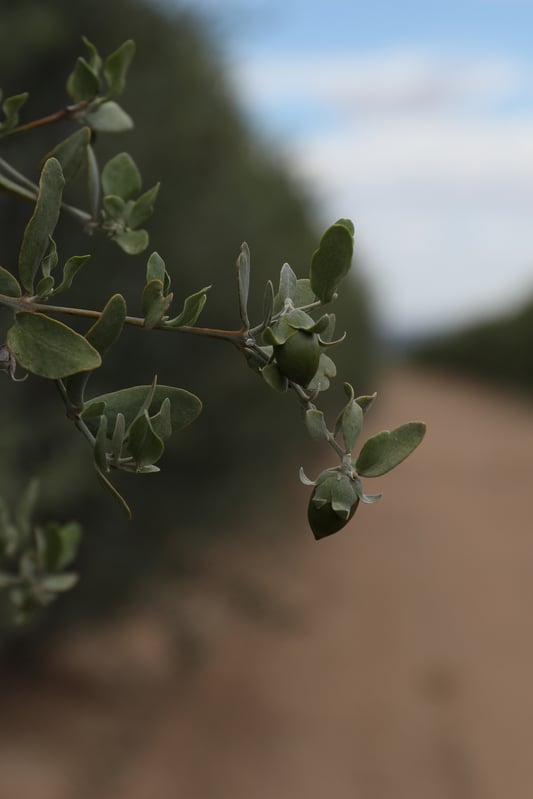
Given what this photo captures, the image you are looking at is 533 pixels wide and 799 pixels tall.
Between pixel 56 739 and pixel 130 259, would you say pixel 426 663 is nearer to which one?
pixel 56 739

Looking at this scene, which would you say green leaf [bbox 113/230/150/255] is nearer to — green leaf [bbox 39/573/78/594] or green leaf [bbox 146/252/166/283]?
green leaf [bbox 146/252/166/283]

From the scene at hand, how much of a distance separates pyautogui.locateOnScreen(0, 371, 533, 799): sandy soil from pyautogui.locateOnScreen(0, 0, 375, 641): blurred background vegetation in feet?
1.48

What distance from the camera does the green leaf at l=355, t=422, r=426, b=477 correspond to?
1.52 ft

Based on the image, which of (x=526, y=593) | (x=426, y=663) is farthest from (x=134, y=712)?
(x=526, y=593)

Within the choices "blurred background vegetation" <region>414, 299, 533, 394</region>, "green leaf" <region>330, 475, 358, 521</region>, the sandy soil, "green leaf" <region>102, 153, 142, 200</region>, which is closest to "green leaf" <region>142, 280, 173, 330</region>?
"green leaf" <region>330, 475, 358, 521</region>

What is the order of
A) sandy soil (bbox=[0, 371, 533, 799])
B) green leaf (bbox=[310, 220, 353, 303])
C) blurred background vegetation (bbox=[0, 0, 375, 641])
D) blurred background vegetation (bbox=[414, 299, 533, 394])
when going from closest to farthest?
green leaf (bbox=[310, 220, 353, 303]) < blurred background vegetation (bbox=[0, 0, 375, 641]) < sandy soil (bbox=[0, 371, 533, 799]) < blurred background vegetation (bbox=[414, 299, 533, 394])

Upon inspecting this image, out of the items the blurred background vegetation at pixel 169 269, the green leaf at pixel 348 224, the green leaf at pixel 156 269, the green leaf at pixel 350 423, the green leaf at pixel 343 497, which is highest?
the green leaf at pixel 348 224

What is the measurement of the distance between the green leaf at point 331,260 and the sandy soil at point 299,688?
3.63 meters

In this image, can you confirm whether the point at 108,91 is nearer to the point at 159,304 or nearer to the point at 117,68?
the point at 117,68

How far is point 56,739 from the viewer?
414cm

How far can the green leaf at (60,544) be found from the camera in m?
0.80

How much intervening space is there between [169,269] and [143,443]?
3.56 metres

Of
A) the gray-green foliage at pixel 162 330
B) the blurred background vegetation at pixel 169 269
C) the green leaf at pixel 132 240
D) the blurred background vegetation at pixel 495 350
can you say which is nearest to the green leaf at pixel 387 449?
the gray-green foliage at pixel 162 330

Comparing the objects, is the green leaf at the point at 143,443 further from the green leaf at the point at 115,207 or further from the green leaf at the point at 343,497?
the green leaf at the point at 115,207
